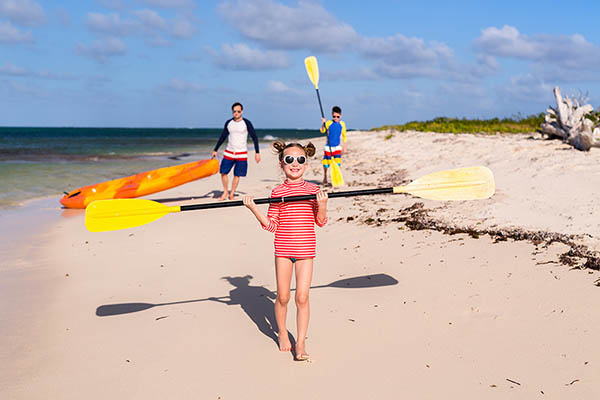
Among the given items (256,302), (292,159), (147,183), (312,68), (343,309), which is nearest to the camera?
(292,159)

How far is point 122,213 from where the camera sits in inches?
176

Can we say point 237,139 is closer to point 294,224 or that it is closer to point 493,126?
point 294,224

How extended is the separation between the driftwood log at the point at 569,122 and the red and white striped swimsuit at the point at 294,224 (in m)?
8.64

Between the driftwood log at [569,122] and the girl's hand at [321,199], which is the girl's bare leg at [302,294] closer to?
the girl's hand at [321,199]

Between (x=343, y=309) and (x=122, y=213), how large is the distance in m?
2.23

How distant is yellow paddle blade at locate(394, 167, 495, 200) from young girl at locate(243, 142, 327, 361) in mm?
1436

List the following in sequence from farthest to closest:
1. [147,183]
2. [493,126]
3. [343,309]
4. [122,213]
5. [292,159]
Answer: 1. [493,126]
2. [147,183]
3. [122,213]
4. [343,309]
5. [292,159]

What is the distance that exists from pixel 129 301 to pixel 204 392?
2.03 metres

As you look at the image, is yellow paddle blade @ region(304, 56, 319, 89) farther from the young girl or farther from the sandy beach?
the young girl

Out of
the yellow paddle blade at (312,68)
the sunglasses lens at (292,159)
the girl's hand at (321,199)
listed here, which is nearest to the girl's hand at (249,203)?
the sunglasses lens at (292,159)

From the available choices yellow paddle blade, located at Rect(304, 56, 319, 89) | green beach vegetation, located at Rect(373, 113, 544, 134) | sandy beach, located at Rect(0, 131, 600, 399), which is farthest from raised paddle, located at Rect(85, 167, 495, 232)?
green beach vegetation, located at Rect(373, 113, 544, 134)

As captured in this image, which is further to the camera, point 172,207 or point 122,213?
point 122,213

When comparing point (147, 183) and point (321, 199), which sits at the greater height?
point (321, 199)

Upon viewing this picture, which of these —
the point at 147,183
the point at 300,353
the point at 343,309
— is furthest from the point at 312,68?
the point at 300,353
